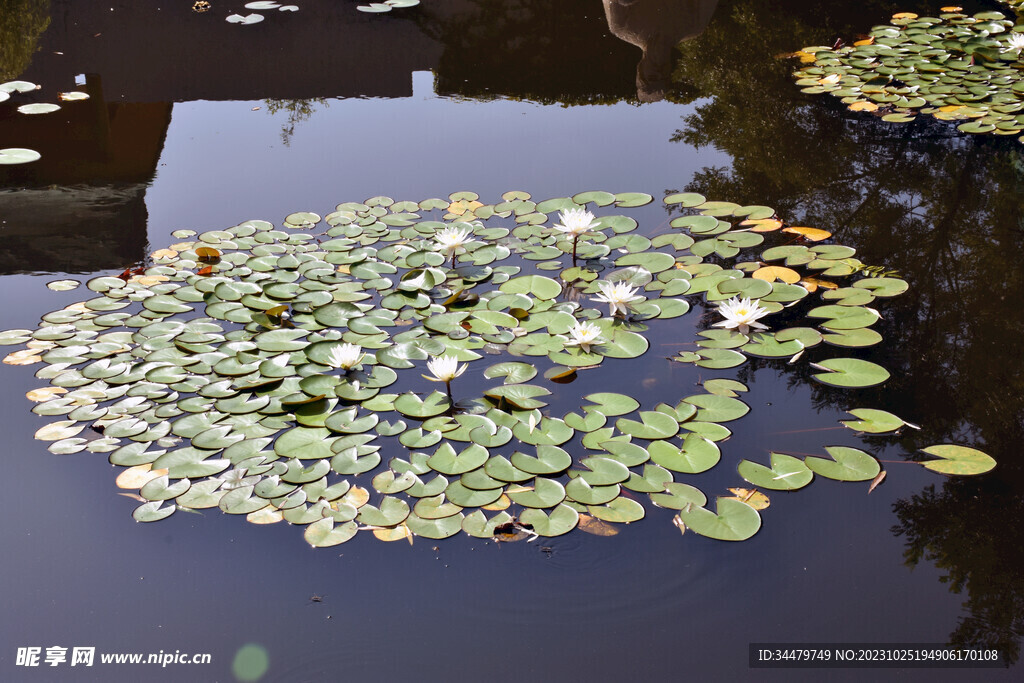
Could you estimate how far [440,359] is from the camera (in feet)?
7.57

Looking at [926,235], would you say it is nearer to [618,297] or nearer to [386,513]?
[618,297]

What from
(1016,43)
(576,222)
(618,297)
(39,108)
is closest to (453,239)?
(576,222)

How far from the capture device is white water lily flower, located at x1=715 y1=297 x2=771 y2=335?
256 centimetres

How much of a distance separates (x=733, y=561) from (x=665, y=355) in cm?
82

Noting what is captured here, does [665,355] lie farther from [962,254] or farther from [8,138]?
[8,138]

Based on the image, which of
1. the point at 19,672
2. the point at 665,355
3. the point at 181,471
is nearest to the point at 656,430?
the point at 665,355

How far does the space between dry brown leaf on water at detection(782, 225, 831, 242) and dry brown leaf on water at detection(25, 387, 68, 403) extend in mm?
2686

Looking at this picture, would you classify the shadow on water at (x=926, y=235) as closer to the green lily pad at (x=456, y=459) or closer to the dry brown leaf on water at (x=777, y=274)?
the dry brown leaf on water at (x=777, y=274)

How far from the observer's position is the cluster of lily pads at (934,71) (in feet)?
13.6

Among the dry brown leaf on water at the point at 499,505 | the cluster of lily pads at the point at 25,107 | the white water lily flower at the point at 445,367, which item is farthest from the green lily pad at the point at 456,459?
the cluster of lily pads at the point at 25,107

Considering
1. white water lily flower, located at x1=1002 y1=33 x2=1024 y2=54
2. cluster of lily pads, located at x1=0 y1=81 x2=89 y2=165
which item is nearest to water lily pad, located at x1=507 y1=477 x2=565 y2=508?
cluster of lily pads, located at x1=0 y1=81 x2=89 y2=165

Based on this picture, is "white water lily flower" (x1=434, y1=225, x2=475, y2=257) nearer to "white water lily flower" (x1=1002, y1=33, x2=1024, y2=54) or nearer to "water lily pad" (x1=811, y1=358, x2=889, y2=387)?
"water lily pad" (x1=811, y1=358, x2=889, y2=387)

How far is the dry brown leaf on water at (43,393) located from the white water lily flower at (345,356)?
851 mm

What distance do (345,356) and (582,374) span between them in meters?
0.73
